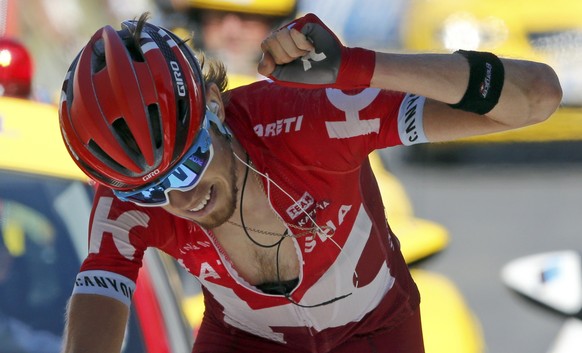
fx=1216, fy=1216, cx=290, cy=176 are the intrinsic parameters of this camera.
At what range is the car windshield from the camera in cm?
352

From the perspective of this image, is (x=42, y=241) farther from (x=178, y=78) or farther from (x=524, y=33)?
(x=524, y=33)

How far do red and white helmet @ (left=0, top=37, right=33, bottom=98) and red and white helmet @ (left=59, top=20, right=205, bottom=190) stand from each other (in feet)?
3.32

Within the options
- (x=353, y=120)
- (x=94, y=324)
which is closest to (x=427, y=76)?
(x=353, y=120)

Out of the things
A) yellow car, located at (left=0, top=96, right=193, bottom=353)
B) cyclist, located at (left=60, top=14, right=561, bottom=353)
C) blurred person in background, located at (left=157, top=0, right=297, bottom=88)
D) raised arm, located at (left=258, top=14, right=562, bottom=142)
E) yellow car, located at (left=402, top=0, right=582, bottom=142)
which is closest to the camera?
raised arm, located at (left=258, top=14, right=562, bottom=142)

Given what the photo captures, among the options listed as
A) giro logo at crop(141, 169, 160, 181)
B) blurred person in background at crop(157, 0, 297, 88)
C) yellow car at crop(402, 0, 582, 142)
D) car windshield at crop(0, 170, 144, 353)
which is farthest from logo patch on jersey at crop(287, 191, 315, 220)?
blurred person in background at crop(157, 0, 297, 88)

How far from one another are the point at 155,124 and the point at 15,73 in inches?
47.5

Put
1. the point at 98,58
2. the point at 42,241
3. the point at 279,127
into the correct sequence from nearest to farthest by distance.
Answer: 1. the point at 98,58
2. the point at 279,127
3. the point at 42,241

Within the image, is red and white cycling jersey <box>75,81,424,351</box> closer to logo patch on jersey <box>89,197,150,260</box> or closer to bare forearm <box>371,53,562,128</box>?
logo patch on jersey <box>89,197,150,260</box>

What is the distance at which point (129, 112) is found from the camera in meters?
2.72

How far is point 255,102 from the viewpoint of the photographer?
311cm

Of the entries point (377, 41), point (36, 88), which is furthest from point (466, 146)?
point (36, 88)

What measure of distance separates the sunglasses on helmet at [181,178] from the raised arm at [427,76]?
0.28 metres

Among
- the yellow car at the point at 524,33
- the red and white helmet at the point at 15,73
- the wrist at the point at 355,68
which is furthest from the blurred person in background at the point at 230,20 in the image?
the wrist at the point at 355,68

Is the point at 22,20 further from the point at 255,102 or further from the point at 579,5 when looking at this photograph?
the point at 255,102
